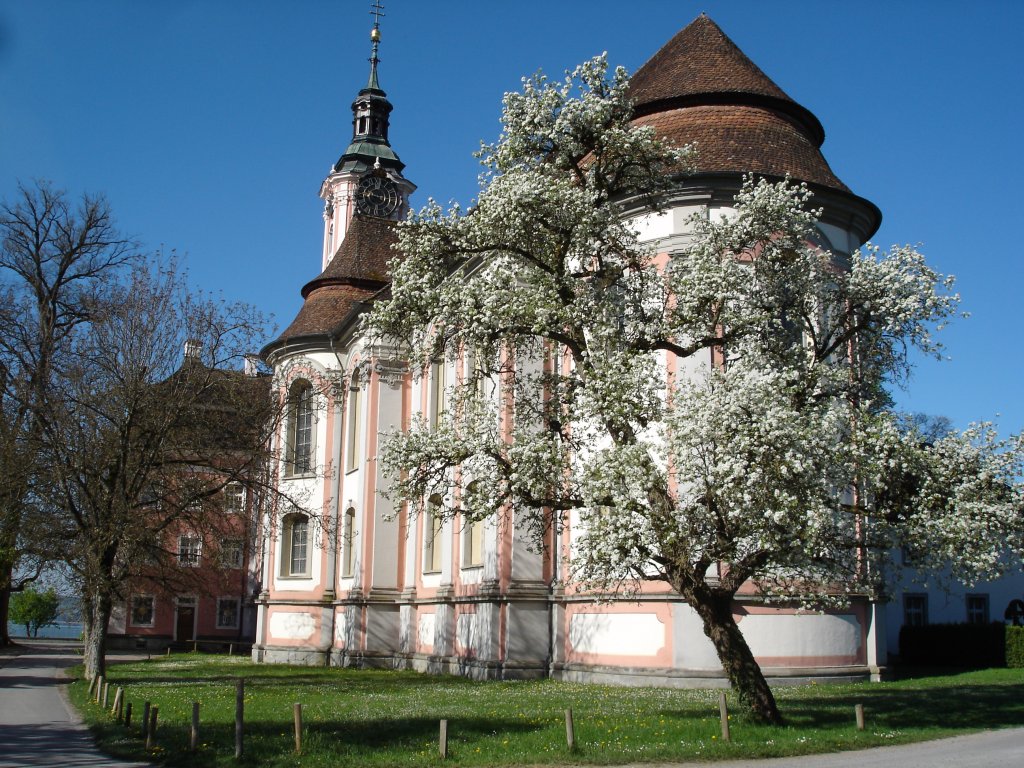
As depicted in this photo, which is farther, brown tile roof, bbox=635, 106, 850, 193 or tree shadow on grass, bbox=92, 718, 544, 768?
brown tile roof, bbox=635, 106, 850, 193

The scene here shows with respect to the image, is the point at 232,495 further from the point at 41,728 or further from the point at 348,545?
the point at 41,728

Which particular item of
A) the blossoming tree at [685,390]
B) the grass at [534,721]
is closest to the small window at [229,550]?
the grass at [534,721]

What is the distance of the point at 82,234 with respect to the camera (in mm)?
37344

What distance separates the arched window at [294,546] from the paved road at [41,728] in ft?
32.5

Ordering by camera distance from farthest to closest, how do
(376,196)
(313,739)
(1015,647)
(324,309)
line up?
1. (376,196)
2. (324,309)
3. (1015,647)
4. (313,739)

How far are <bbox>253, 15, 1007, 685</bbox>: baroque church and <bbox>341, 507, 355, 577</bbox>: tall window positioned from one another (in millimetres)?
78

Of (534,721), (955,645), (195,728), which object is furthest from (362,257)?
(195,728)

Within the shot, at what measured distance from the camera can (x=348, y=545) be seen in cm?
3753

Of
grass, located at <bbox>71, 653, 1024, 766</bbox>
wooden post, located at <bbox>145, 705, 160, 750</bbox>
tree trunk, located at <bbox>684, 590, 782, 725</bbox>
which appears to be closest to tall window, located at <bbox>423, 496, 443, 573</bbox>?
grass, located at <bbox>71, 653, 1024, 766</bbox>

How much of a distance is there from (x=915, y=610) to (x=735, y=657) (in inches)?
893

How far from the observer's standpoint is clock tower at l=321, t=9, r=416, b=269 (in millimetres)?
57625

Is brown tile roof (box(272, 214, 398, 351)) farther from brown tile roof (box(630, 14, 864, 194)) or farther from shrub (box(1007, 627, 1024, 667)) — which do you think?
shrub (box(1007, 627, 1024, 667))

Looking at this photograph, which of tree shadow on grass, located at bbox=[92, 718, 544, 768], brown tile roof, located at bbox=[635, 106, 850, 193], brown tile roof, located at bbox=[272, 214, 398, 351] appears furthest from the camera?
brown tile roof, located at bbox=[272, 214, 398, 351]

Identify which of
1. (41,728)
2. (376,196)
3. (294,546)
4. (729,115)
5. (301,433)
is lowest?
(41,728)
